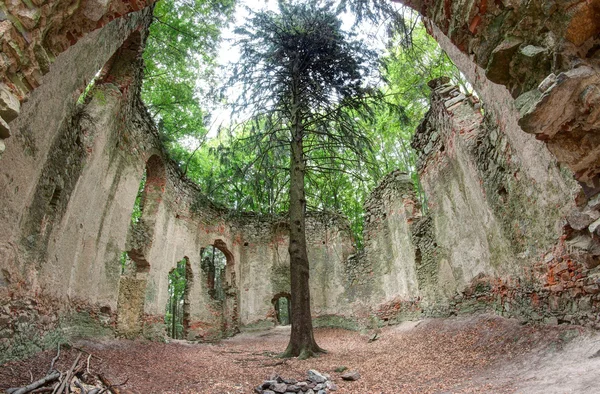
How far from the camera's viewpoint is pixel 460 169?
26.4 ft

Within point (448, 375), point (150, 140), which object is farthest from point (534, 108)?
point (150, 140)

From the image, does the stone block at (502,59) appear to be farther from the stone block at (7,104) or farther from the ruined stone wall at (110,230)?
the ruined stone wall at (110,230)

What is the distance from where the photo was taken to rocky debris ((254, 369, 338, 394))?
4640 mm

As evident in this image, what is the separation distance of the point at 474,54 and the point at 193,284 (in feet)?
40.9

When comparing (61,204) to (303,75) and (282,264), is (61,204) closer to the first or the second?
(303,75)

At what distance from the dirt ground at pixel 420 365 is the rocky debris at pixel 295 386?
19cm

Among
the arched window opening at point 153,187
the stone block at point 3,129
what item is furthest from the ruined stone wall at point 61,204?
the arched window opening at point 153,187

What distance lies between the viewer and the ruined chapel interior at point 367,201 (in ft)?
8.55

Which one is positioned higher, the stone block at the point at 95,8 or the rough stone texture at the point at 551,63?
the stone block at the point at 95,8

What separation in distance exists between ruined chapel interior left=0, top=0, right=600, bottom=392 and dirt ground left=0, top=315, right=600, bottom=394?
0.38 m

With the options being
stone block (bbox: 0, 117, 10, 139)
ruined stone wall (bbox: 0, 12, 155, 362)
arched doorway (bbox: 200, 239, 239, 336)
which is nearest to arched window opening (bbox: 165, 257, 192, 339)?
arched doorway (bbox: 200, 239, 239, 336)

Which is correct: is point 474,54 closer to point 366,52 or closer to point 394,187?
point 366,52

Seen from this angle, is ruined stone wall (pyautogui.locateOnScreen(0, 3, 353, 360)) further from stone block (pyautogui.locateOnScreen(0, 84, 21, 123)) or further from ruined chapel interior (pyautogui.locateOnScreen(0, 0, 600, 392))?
stone block (pyautogui.locateOnScreen(0, 84, 21, 123))

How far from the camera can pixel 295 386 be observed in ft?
15.6
